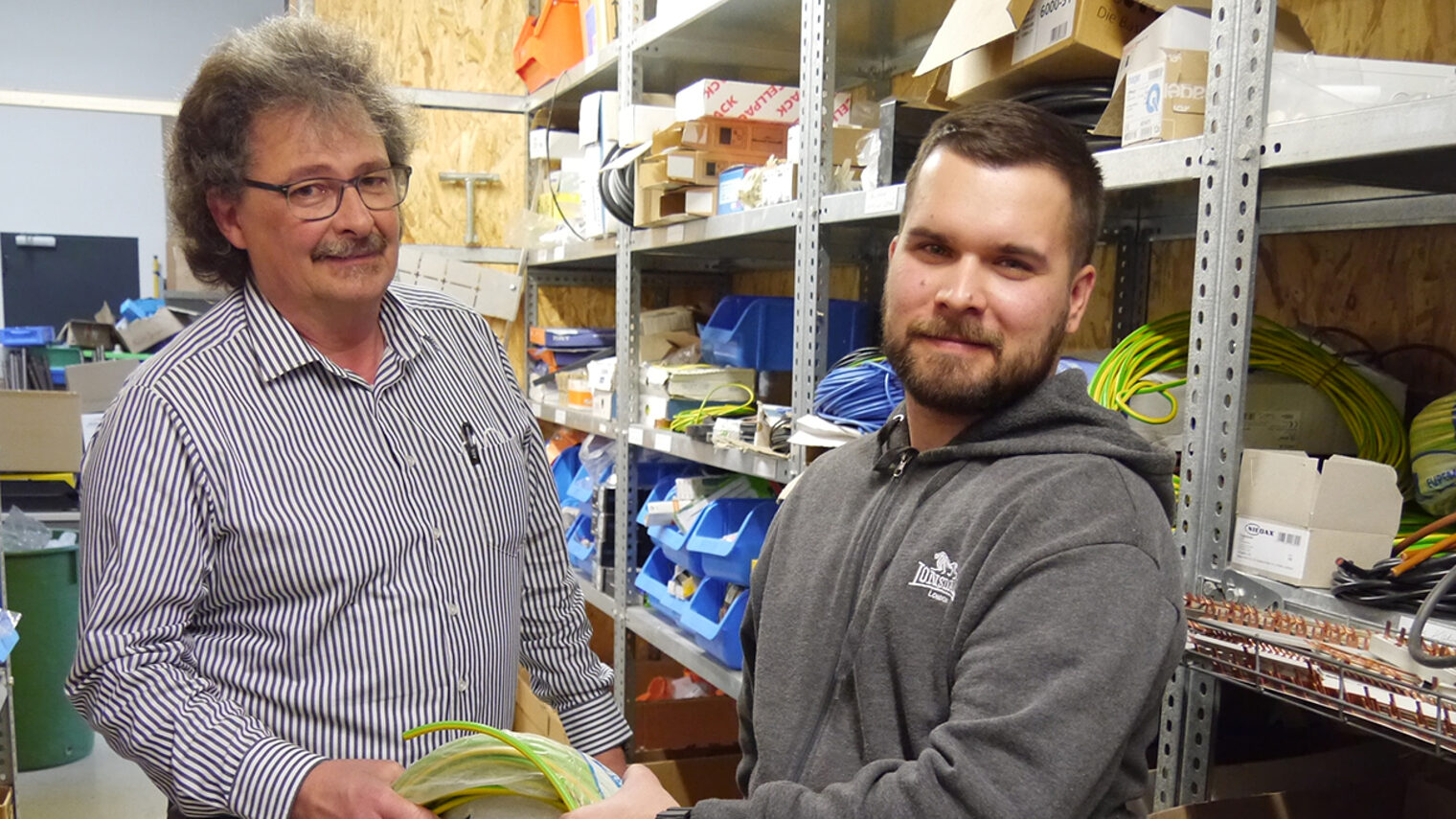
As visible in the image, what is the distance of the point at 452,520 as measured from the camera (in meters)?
1.48

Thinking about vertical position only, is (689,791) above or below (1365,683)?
below

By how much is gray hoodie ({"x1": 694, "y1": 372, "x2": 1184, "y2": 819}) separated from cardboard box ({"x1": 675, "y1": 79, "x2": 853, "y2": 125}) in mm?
1372

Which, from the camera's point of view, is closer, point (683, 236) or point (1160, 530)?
point (1160, 530)

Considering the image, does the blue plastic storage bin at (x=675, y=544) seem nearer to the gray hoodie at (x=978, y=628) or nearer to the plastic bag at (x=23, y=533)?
the gray hoodie at (x=978, y=628)

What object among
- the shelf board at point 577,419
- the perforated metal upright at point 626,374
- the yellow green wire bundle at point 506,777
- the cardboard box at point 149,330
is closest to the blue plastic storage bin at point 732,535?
the perforated metal upright at point 626,374

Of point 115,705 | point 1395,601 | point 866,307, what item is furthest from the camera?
point 866,307

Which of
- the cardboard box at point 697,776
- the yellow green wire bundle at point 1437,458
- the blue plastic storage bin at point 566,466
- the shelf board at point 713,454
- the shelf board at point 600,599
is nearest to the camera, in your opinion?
the yellow green wire bundle at point 1437,458

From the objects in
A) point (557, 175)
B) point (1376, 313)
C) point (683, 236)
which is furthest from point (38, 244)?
point (1376, 313)

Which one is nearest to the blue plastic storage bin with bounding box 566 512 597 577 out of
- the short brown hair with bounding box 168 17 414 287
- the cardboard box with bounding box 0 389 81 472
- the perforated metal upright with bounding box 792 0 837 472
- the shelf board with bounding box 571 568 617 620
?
the shelf board with bounding box 571 568 617 620

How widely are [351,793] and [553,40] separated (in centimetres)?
287

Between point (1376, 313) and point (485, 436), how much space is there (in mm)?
1445

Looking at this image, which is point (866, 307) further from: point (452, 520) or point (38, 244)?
point (38, 244)

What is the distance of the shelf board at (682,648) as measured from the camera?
232 centimetres

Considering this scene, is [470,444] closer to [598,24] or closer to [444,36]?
[598,24]
